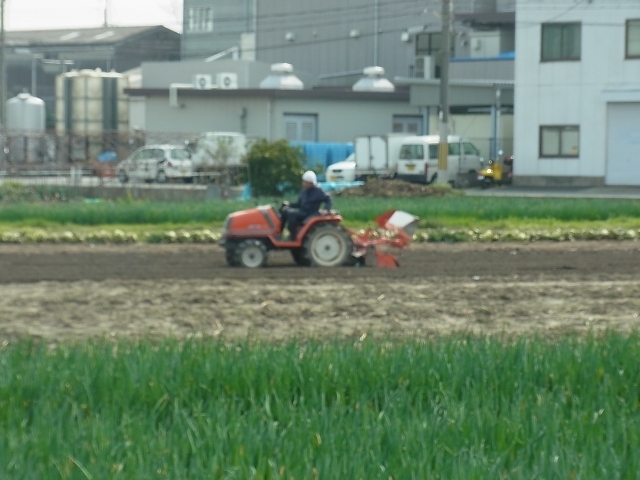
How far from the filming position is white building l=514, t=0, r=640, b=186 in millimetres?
39656

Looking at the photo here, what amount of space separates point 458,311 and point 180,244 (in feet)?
33.0

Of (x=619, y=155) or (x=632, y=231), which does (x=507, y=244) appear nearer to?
(x=632, y=231)

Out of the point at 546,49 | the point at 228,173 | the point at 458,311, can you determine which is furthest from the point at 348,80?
the point at 458,311

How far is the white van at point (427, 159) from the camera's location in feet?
136

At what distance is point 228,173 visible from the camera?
34.3 meters

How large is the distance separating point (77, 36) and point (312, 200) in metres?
66.2

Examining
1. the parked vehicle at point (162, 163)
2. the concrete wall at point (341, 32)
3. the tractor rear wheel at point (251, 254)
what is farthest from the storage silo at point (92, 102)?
the tractor rear wheel at point (251, 254)

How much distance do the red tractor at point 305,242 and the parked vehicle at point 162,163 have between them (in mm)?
22023

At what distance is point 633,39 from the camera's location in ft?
130

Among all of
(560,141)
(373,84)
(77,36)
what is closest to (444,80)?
(560,141)

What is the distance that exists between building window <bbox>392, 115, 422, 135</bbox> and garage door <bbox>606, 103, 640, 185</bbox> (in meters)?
13.9

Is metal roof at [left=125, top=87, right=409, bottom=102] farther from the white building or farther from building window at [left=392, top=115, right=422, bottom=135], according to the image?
the white building

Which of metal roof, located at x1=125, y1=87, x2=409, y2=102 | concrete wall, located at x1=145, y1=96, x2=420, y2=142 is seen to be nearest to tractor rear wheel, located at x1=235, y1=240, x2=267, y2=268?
metal roof, located at x1=125, y1=87, x2=409, y2=102

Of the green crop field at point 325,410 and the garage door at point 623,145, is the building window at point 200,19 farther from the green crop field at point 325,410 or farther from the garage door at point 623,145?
the green crop field at point 325,410
